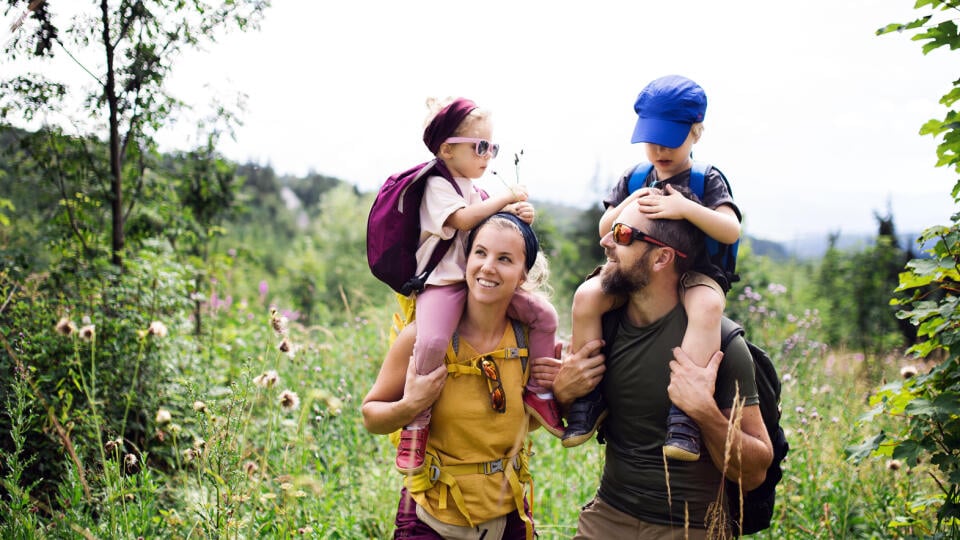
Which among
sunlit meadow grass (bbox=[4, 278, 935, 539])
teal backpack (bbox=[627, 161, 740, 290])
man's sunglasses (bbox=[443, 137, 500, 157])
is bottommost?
sunlit meadow grass (bbox=[4, 278, 935, 539])

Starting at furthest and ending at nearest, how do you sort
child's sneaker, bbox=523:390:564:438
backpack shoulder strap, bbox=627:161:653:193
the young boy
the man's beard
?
backpack shoulder strap, bbox=627:161:653:193 → child's sneaker, bbox=523:390:564:438 → the man's beard → the young boy

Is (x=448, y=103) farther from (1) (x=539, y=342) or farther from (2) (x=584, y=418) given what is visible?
(2) (x=584, y=418)

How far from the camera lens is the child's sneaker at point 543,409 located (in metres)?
2.58

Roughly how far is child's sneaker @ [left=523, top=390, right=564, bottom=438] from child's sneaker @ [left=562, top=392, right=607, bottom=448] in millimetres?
51

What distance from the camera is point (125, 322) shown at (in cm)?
432

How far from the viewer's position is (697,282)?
2473mm

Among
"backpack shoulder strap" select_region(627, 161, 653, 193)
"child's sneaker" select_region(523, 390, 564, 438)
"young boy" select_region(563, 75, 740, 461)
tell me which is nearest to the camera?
"young boy" select_region(563, 75, 740, 461)


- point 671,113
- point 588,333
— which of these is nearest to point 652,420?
point 588,333

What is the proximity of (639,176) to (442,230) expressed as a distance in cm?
89

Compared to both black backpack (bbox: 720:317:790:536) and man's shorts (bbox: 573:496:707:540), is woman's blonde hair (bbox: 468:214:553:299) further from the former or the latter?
man's shorts (bbox: 573:496:707:540)

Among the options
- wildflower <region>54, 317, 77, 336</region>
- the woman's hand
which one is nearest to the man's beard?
the woman's hand

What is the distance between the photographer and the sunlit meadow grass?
2543 millimetres

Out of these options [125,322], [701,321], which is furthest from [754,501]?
[125,322]

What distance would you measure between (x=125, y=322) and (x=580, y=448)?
11.3 feet
